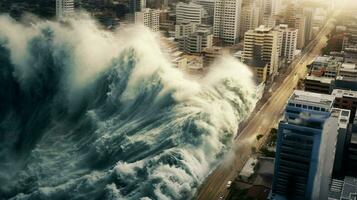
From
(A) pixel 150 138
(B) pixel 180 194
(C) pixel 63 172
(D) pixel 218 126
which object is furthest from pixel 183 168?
(C) pixel 63 172

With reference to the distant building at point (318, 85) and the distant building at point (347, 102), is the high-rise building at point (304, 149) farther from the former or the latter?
the distant building at point (318, 85)

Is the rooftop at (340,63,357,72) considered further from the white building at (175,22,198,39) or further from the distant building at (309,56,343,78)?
the white building at (175,22,198,39)

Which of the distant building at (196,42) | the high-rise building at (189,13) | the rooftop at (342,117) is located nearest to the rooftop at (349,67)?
the rooftop at (342,117)

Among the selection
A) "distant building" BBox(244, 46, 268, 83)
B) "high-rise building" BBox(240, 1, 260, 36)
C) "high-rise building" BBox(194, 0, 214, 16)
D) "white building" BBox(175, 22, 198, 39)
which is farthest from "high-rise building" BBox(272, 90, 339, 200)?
"high-rise building" BBox(194, 0, 214, 16)

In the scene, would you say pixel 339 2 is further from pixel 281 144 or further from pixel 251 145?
pixel 281 144

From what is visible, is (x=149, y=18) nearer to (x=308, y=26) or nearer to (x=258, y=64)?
(x=308, y=26)

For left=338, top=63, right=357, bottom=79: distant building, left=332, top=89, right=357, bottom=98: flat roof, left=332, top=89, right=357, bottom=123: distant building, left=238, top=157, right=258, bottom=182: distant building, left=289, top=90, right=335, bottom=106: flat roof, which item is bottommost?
left=238, top=157, right=258, bottom=182: distant building
